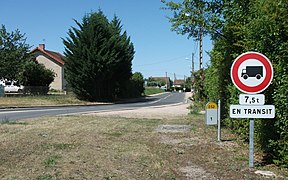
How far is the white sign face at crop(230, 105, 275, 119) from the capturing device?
587 cm

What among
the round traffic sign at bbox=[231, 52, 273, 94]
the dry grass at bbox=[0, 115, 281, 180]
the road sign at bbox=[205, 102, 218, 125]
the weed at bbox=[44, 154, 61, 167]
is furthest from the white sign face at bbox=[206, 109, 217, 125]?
the weed at bbox=[44, 154, 61, 167]

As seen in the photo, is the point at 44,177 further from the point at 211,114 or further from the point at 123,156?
the point at 211,114

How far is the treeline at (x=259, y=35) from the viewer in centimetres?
569

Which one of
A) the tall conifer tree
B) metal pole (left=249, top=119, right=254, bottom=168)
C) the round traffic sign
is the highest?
the tall conifer tree

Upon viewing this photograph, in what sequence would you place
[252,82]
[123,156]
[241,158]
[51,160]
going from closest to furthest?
[252,82]
[51,160]
[241,158]
[123,156]

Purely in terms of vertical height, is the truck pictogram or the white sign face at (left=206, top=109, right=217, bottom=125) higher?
the truck pictogram

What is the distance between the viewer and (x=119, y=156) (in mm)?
7445

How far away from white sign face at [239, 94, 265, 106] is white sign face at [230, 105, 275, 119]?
0.07 meters

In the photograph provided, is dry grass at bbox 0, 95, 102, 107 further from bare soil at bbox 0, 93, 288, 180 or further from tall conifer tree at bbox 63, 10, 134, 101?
bare soil at bbox 0, 93, 288, 180

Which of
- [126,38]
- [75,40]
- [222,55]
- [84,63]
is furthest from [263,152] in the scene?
[126,38]

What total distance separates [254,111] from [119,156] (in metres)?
2.89

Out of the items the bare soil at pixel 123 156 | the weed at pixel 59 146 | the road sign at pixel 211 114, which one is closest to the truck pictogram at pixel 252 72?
the bare soil at pixel 123 156

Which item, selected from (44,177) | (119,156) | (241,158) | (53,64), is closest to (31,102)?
(119,156)

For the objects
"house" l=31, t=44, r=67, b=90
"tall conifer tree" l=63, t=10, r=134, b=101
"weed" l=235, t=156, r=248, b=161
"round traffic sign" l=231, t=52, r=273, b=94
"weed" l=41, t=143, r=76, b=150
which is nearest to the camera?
"round traffic sign" l=231, t=52, r=273, b=94
